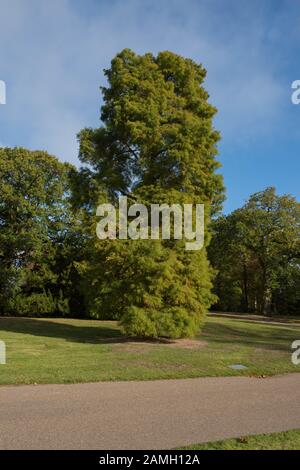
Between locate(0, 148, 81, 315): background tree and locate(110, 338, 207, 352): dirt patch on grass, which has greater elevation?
locate(0, 148, 81, 315): background tree

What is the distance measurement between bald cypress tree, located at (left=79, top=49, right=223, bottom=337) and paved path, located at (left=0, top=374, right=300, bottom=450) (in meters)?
5.98

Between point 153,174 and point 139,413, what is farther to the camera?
point 153,174

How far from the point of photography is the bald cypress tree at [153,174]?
48.4 ft

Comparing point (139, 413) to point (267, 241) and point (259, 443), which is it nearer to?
point (259, 443)

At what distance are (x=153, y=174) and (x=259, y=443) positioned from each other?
1330 centimetres

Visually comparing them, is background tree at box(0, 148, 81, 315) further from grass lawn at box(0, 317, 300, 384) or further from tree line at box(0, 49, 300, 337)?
grass lawn at box(0, 317, 300, 384)

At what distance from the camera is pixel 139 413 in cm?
638

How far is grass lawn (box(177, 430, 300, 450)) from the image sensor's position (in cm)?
503

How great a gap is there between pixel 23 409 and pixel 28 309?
23225mm

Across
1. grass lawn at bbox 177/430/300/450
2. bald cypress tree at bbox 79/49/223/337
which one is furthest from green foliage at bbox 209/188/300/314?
grass lawn at bbox 177/430/300/450

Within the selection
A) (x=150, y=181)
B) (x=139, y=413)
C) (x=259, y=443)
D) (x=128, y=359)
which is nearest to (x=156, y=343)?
(x=128, y=359)

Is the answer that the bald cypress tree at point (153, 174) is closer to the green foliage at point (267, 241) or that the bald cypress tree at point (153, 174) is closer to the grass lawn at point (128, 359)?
the grass lawn at point (128, 359)
